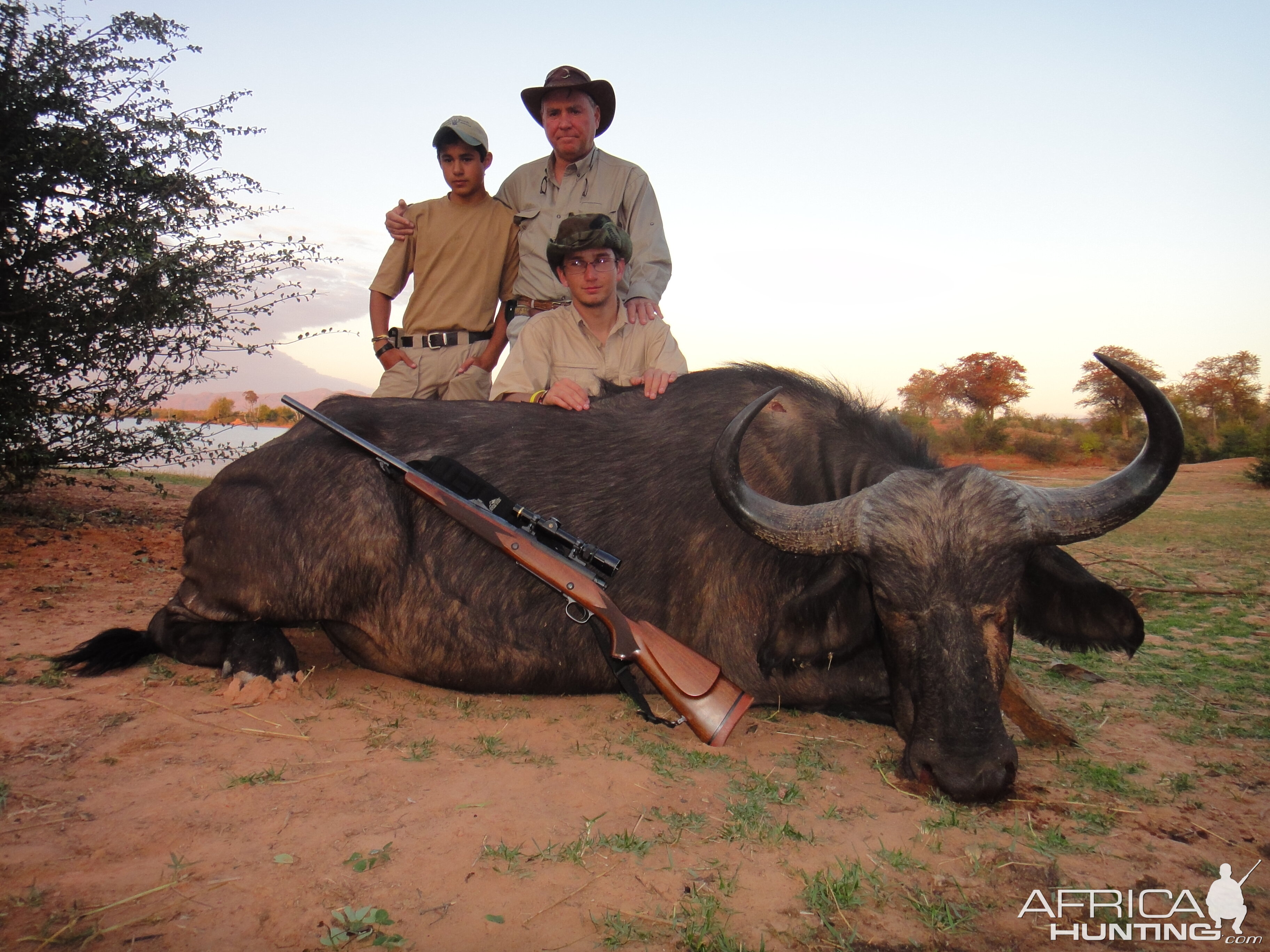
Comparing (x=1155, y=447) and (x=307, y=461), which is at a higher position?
(x=1155, y=447)

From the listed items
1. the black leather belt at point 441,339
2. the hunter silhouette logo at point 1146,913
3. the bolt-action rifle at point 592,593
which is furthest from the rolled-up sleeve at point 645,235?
the hunter silhouette logo at point 1146,913

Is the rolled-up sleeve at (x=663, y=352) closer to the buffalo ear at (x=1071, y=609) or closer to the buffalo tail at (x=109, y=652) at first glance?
the buffalo ear at (x=1071, y=609)

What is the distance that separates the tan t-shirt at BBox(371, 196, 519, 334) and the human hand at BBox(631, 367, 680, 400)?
2214 mm

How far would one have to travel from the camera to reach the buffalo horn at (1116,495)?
2.85 metres

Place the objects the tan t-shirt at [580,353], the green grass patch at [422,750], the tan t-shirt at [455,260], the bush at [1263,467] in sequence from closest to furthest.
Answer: the green grass patch at [422,750] < the tan t-shirt at [580,353] < the tan t-shirt at [455,260] < the bush at [1263,467]

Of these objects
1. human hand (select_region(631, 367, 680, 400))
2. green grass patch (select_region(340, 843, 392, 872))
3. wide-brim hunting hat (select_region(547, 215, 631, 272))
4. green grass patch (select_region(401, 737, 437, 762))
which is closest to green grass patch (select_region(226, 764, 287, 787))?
green grass patch (select_region(401, 737, 437, 762))

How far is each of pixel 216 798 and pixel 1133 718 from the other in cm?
413

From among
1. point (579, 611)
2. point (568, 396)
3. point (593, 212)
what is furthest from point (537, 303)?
point (579, 611)

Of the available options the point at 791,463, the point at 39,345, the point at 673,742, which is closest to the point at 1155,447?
the point at 791,463

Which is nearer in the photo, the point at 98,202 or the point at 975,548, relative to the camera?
the point at 975,548

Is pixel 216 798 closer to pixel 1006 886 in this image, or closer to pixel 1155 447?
pixel 1006 886

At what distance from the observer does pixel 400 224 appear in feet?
20.3

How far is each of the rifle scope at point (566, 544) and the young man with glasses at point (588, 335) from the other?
107 cm

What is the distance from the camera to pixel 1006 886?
2344 millimetres
